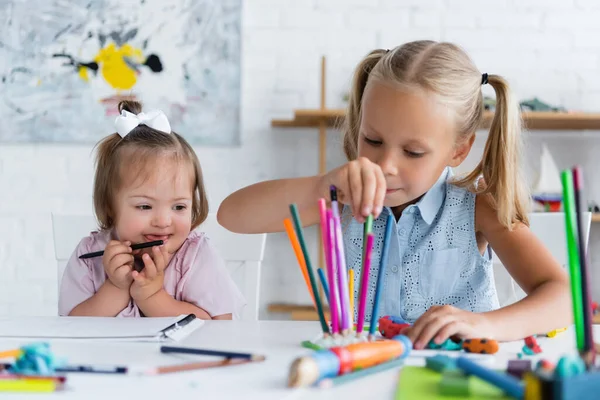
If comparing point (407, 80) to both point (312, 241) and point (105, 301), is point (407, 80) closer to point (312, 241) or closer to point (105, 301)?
point (105, 301)

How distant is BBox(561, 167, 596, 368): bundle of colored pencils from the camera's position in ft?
1.66

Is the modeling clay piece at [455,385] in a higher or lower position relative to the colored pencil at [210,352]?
higher

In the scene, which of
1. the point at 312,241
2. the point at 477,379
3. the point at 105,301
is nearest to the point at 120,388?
the point at 477,379

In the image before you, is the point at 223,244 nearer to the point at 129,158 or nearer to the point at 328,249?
the point at 129,158

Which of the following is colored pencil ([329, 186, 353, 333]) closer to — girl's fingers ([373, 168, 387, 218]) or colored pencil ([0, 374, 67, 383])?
girl's fingers ([373, 168, 387, 218])

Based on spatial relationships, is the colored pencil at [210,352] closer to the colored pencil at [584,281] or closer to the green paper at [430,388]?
the green paper at [430,388]

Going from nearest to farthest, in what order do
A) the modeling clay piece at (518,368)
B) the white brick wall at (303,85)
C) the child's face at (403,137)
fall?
the modeling clay piece at (518,368), the child's face at (403,137), the white brick wall at (303,85)

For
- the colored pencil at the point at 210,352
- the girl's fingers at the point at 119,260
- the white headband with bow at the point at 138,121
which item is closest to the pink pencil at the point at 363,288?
the colored pencil at the point at 210,352

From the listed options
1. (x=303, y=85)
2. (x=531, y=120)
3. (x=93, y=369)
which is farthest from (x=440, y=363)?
(x=303, y=85)

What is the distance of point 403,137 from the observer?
3.06 feet

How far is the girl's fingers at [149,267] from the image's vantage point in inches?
41.6

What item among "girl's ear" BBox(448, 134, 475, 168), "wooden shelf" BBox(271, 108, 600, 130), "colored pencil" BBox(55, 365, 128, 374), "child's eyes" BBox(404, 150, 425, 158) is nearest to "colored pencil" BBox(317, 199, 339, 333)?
"colored pencil" BBox(55, 365, 128, 374)

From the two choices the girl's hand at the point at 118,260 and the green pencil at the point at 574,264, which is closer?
the green pencil at the point at 574,264

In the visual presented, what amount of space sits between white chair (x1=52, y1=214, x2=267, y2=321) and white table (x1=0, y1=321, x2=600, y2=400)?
1.38 feet
